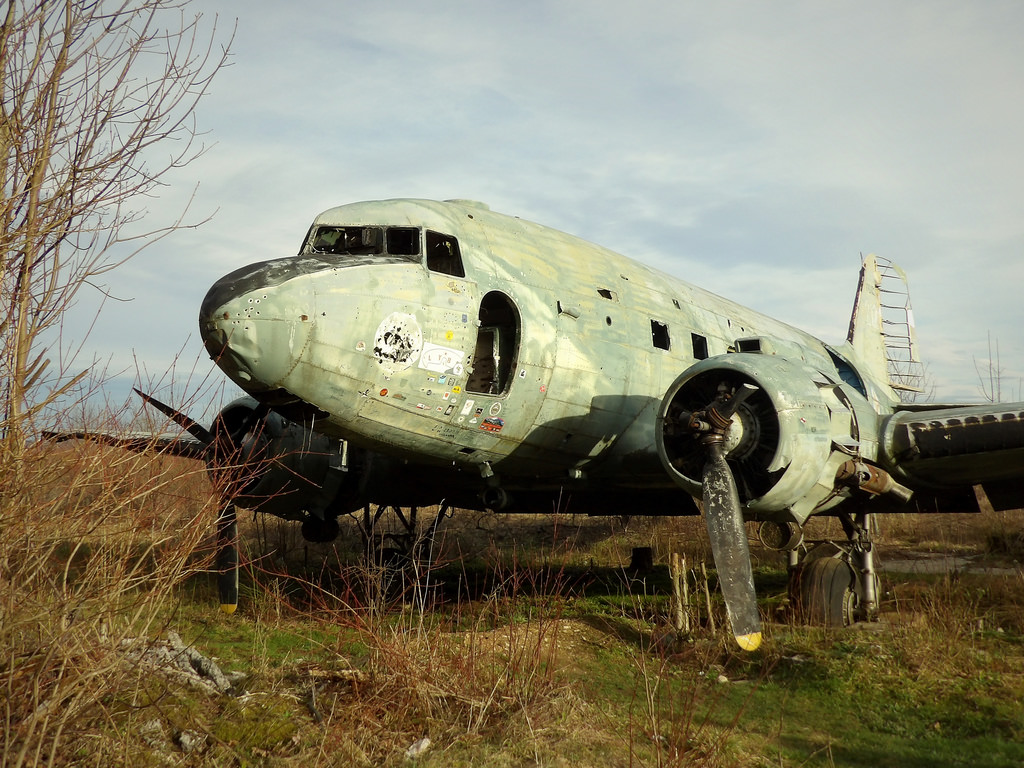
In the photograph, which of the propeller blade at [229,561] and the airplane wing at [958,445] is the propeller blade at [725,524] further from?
the propeller blade at [229,561]

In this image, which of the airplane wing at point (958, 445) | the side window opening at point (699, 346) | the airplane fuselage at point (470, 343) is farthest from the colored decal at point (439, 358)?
the airplane wing at point (958, 445)

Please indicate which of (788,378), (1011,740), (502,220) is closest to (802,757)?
(1011,740)

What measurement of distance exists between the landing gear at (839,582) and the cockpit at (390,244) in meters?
5.35

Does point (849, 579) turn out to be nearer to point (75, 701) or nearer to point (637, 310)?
point (637, 310)

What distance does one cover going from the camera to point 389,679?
620cm

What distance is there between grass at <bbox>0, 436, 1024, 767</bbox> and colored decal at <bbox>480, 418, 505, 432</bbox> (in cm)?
203

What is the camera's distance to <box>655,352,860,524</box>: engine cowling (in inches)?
322

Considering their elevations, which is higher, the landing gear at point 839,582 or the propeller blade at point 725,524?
the propeller blade at point 725,524

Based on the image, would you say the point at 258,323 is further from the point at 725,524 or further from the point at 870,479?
the point at 870,479

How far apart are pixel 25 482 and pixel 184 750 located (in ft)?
6.80

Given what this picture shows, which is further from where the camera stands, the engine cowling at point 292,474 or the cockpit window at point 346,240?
the engine cowling at point 292,474

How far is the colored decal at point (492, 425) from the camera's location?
8641mm

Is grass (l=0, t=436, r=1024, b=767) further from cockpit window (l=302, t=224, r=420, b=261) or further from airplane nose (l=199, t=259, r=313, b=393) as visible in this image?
cockpit window (l=302, t=224, r=420, b=261)

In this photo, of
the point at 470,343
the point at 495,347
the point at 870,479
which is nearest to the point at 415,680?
the point at 470,343
